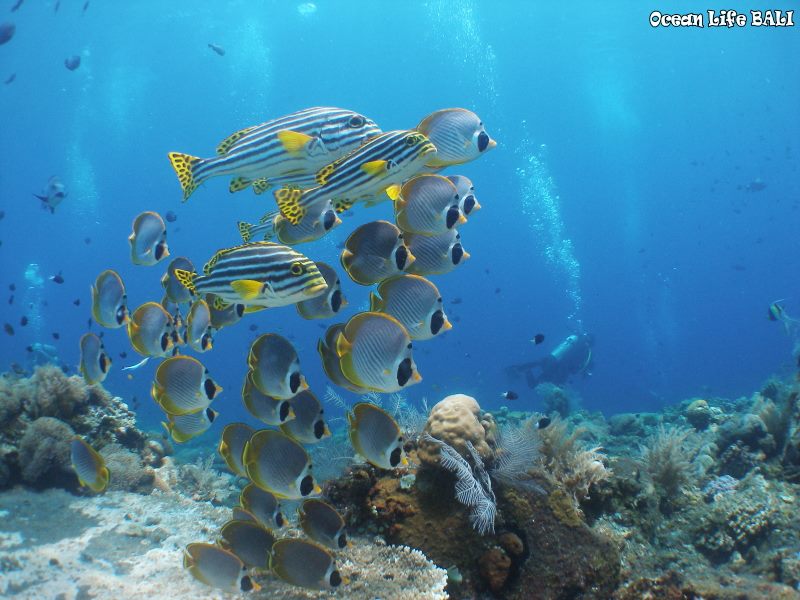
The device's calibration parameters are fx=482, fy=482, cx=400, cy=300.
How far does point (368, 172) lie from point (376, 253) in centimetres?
54

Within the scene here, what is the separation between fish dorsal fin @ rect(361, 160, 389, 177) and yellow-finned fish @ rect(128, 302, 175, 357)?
2337 mm

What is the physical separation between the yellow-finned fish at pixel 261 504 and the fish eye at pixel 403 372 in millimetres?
1839

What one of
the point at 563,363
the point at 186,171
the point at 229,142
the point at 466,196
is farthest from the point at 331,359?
the point at 563,363

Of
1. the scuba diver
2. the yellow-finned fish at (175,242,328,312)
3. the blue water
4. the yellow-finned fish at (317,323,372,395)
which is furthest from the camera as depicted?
the blue water

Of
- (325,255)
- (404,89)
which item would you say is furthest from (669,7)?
(325,255)

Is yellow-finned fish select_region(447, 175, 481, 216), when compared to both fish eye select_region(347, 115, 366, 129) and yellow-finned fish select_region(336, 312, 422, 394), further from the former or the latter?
yellow-finned fish select_region(336, 312, 422, 394)

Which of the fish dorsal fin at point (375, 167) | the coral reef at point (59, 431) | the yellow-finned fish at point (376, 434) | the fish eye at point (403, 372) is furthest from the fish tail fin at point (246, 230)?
the coral reef at point (59, 431)

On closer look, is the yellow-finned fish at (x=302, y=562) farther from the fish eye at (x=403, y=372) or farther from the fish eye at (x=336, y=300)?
the fish eye at (x=336, y=300)

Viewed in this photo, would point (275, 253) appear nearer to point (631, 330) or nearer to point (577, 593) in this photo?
point (577, 593)

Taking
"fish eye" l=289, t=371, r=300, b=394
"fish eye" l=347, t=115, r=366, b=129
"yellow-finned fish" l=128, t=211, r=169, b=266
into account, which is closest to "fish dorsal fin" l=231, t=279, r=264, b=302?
"fish eye" l=289, t=371, r=300, b=394

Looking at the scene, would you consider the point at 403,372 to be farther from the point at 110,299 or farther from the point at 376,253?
the point at 110,299

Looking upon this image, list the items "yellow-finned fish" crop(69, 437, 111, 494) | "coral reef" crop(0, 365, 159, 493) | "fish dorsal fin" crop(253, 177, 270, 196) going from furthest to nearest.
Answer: "coral reef" crop(0, 365, 159, 493), "yellow-finned fish" crop(69, 437, 111, 494), "fish dorsal fin" crop(253, 177, 270, 196)

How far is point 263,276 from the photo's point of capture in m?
2.98

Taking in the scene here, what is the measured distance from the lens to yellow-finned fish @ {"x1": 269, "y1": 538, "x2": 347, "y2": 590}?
121 inches
